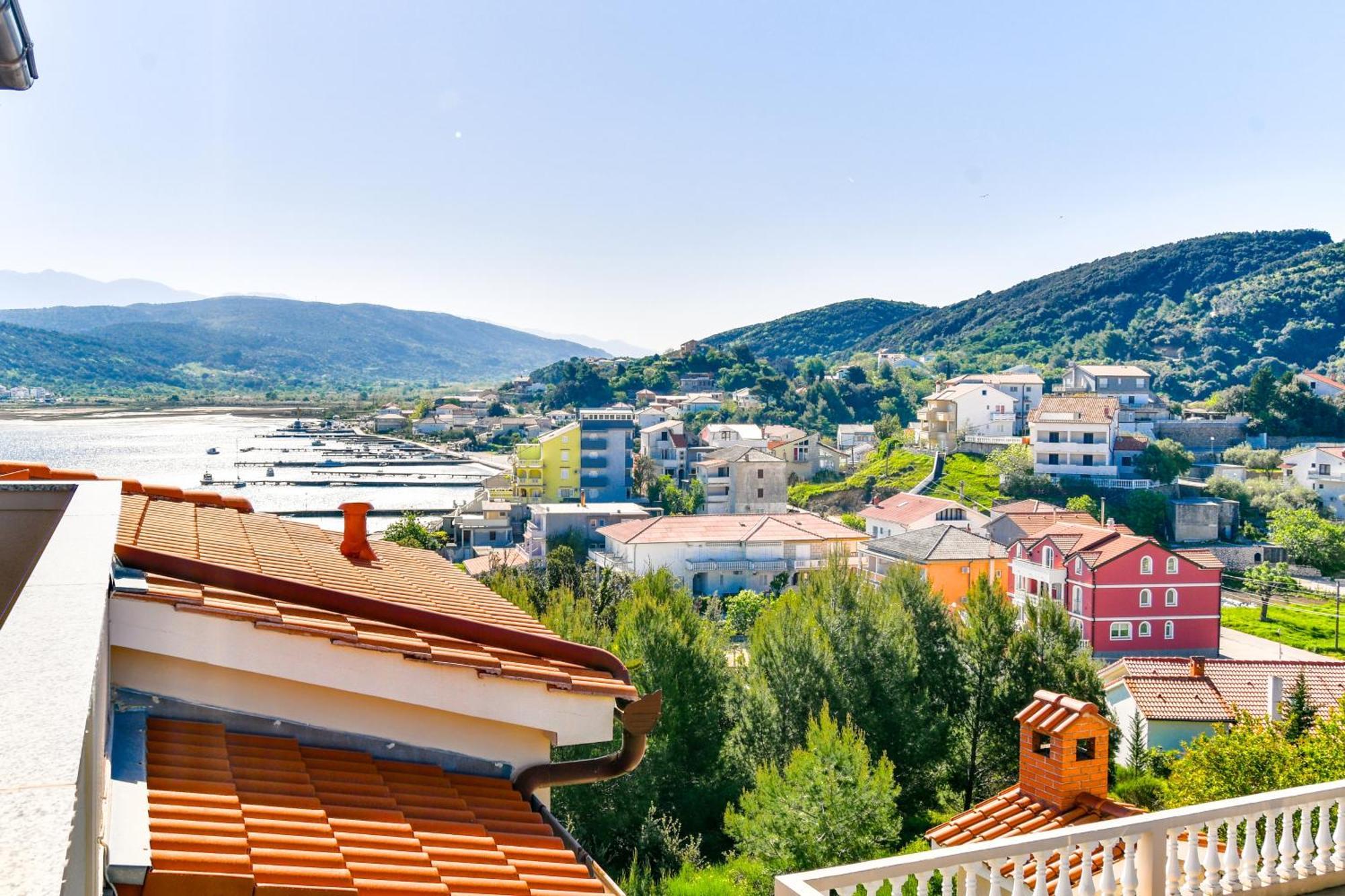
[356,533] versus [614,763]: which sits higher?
[356,533]

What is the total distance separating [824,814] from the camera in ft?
36.6

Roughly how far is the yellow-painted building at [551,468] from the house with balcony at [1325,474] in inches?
1736

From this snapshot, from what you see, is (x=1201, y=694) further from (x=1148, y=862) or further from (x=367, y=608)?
(x=367, y=608)

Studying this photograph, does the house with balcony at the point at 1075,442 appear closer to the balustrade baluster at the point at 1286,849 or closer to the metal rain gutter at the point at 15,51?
the balustrade baluster at the point at 1286,849

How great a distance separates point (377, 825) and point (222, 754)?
1.76 ft

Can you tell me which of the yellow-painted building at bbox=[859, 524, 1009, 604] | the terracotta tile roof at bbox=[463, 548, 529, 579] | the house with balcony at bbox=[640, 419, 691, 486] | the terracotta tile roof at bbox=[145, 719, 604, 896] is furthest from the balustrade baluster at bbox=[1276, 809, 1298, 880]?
the house with balcony at bbox=[640, 419, 691, 486]

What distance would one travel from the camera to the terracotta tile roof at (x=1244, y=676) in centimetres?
2233

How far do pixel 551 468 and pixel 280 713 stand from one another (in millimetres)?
58477

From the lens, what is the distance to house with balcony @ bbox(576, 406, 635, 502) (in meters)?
62.5

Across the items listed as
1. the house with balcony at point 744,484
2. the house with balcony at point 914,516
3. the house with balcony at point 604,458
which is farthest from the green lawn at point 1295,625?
the house with balcony at point 604,458

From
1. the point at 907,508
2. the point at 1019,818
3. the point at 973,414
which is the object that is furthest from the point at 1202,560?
the point at 973,414

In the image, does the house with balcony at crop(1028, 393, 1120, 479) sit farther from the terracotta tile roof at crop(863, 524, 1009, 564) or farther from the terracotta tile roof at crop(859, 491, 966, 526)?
the terracotta tile roof at crop(863, 524, 1009, 564)

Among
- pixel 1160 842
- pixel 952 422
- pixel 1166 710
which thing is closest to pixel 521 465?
pixel 952 422

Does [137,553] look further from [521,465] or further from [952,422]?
[952,422]
